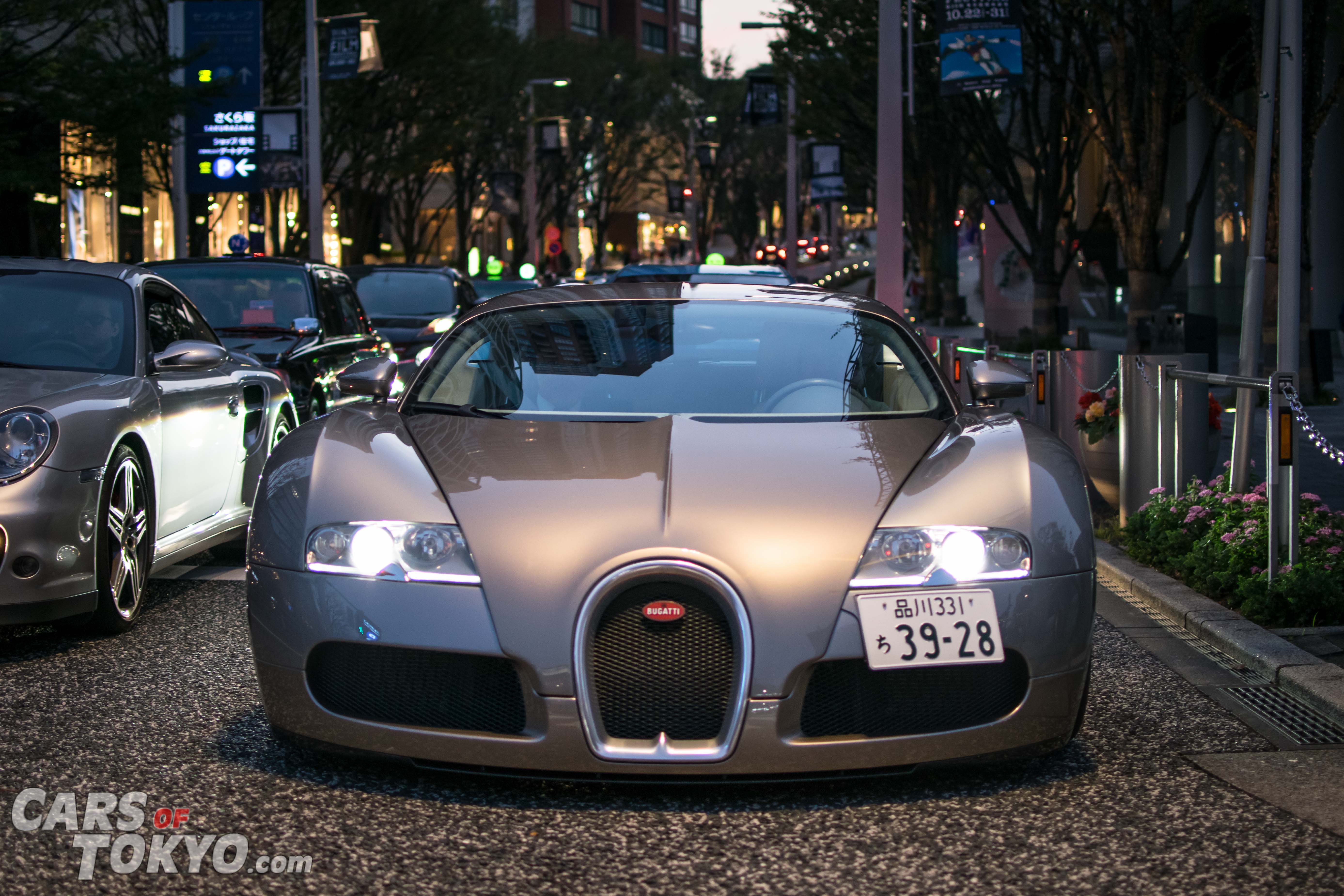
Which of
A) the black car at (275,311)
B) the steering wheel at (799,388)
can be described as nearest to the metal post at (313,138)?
the black car at (275,311)

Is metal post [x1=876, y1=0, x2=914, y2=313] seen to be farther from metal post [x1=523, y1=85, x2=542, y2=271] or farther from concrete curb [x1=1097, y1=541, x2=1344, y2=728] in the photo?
metal post [x1=523, y1=85, x2=542, y2=271]

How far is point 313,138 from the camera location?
1180 inches

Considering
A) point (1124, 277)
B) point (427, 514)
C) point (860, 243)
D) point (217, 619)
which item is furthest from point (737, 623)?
point (860, 243)

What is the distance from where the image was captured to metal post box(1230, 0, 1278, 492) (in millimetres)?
7711

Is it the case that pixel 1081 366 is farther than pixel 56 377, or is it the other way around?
pixel 1081 366

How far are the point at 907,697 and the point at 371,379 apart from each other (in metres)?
2.48

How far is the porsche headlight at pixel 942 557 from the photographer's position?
3838 mm

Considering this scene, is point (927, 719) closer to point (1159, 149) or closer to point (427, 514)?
point (427, 514)

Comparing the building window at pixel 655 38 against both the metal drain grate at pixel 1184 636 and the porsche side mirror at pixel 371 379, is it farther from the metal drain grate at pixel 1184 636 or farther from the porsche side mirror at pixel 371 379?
the porsche side mirror at pixel 371 379

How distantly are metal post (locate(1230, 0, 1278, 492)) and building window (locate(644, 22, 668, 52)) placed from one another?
108706mm

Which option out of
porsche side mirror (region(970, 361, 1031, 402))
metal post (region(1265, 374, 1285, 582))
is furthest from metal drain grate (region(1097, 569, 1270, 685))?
porsche side mirror (region(970, 361, 1031, 402))

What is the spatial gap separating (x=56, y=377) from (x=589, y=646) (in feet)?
11.1

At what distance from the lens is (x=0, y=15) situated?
18.1 m

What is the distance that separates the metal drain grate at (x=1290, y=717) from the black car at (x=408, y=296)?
39.8 feet
